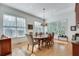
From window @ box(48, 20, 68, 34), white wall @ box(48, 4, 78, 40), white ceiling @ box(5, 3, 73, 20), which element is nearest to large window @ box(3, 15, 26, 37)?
white ceiling @ box(5, 3, 73, 20)

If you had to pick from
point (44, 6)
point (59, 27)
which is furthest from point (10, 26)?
point (59, 27)

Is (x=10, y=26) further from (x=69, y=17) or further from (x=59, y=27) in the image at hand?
(x=69, y=17)

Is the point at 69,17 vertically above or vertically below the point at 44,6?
below

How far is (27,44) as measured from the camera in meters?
4.05

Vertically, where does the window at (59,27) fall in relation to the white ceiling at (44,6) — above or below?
below

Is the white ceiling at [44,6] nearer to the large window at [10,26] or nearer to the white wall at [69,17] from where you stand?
the white wall at [69,17]

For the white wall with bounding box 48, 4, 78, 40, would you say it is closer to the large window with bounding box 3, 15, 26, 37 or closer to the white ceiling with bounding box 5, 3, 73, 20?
the white ceiling with bounding box 5, 3, 73, 20

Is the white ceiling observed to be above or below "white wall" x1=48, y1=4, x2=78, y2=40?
above

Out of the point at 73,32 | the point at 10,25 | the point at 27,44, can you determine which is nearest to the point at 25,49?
the point at 27,44

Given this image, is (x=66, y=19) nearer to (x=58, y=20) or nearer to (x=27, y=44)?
(x=58, y=20)

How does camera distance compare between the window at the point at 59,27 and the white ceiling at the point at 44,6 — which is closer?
the white ceiling at the point at 44,6

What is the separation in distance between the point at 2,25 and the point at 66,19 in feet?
7.16

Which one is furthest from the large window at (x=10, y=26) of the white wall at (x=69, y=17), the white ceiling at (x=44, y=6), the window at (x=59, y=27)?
the white wall at (x=69, y=17)

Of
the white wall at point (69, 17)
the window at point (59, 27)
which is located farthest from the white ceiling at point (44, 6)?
the window at point (59, 27)
